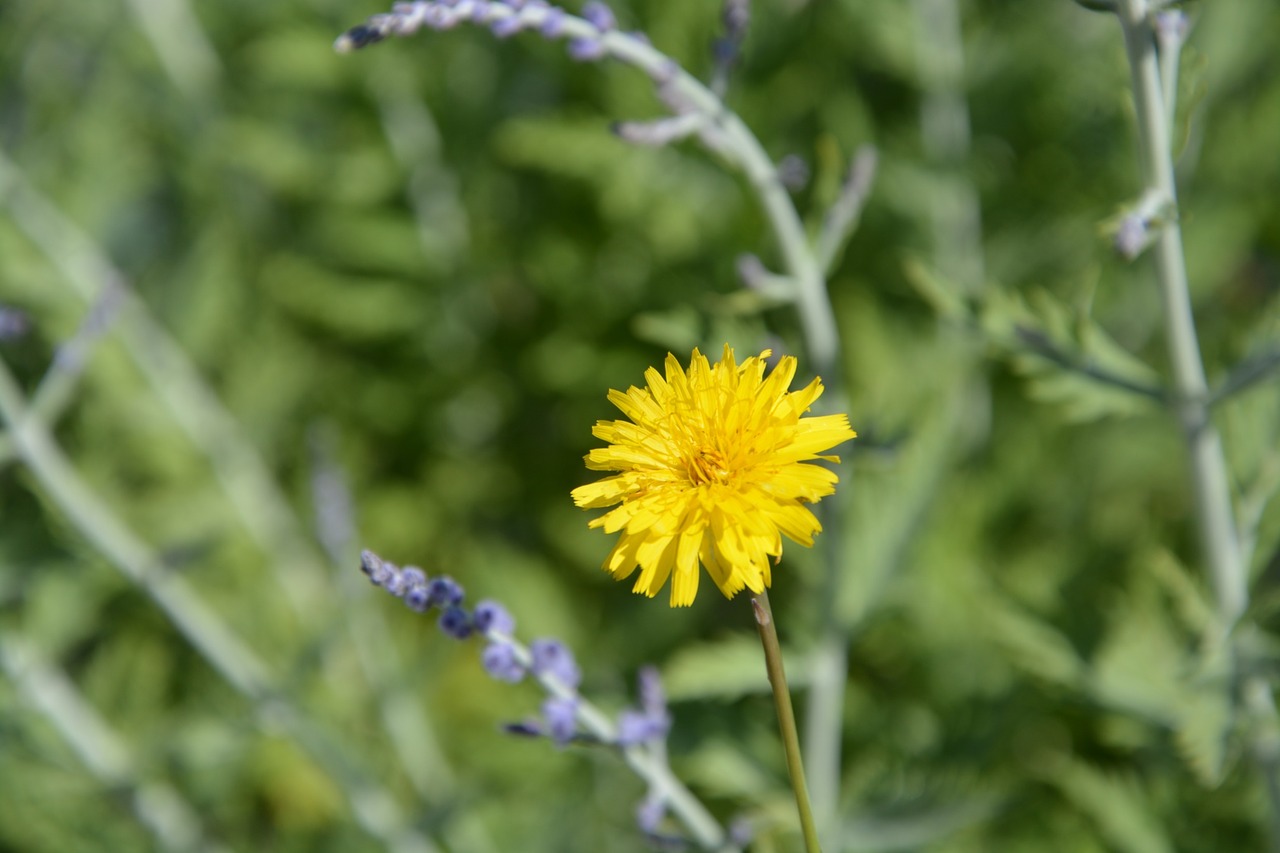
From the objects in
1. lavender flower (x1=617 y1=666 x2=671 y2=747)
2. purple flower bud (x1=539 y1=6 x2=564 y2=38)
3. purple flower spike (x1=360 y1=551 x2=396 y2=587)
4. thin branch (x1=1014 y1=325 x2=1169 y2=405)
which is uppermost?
purple flower bud (x1=539 y1=6 x2=564 y2=38)

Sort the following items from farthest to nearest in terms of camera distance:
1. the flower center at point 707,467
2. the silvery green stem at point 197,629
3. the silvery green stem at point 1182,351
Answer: the silvery green stem at point 197,629 < the silvery green stem at point 1182,351 < the flower center at point 707,467

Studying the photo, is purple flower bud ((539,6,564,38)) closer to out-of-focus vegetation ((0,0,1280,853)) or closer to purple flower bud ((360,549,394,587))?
out-of-focus vegetation ((0,0,1280,853))

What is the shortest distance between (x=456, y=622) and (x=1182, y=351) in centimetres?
165

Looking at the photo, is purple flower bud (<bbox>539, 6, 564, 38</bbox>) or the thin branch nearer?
purple flower bud (<bbox>539, 6, 564, 38</bbox>)

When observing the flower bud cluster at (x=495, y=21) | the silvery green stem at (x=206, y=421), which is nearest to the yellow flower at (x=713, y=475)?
the flower bud cluster at (x=495, y=21)

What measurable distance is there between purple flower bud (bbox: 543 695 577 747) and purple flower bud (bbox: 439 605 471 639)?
0.20 meters

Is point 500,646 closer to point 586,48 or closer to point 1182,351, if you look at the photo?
point 586,48

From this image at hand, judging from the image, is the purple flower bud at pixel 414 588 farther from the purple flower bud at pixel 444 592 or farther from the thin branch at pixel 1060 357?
the thin branch at pixel 1060 357

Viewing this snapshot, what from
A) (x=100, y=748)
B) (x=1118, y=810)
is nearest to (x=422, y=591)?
(x=1118, y=810)

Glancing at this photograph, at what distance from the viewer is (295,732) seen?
3.27 metres

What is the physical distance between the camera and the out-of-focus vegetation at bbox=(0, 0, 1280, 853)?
3.01 m

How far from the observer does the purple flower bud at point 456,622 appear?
1.78m

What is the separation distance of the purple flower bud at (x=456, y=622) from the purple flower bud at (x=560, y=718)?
204 millimetres

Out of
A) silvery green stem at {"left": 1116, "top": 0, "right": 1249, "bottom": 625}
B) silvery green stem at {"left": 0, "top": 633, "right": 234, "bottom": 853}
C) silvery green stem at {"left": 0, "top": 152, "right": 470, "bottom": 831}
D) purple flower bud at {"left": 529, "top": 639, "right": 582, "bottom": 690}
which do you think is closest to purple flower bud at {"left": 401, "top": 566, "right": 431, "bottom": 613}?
purple flower bud at {"left": 529, "top": 639, "right": 582, "bottom": 690}
